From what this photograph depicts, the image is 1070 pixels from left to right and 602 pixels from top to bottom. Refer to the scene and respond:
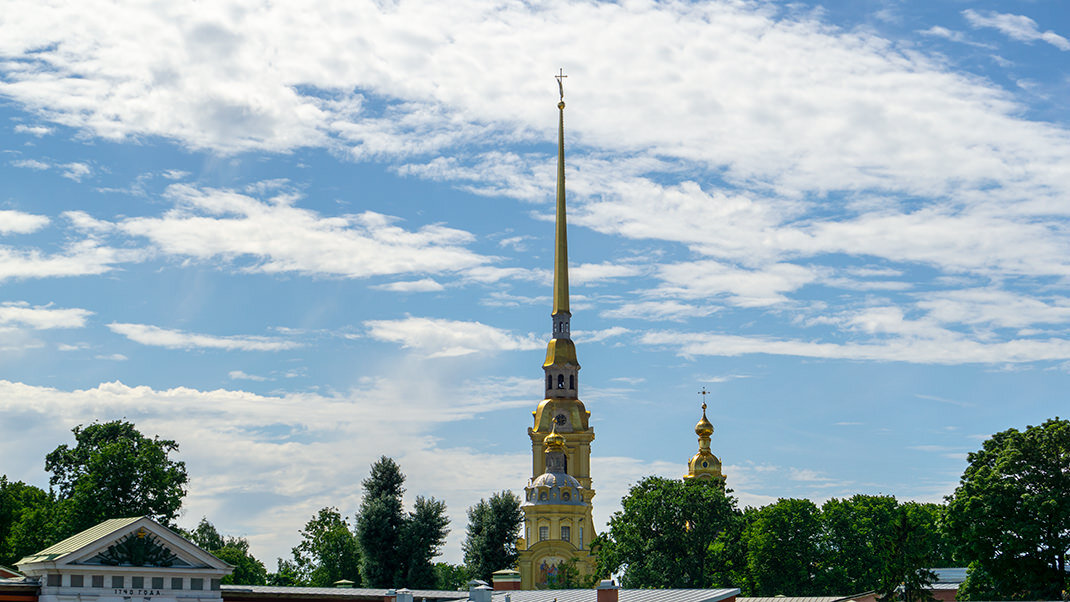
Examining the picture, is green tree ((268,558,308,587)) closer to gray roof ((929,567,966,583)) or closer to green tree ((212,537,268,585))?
green tree ((212,537,268,585))

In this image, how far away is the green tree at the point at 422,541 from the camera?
104 metres

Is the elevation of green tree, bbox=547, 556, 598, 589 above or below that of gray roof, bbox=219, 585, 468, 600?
below

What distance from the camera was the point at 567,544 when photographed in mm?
136625

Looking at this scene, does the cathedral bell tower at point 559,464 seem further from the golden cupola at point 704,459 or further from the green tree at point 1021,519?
the green tree at point 1021,519

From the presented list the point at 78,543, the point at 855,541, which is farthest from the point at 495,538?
the point at 78,543

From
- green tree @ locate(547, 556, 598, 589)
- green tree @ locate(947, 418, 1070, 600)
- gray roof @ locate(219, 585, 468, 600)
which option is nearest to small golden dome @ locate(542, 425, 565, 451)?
green tree @ locate(547, 556, 598, 589)

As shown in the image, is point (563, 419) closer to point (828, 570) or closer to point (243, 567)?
point (243, 567)

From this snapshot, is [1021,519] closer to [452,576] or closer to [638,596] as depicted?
[638,596]

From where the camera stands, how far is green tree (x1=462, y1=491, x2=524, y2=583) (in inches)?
4540

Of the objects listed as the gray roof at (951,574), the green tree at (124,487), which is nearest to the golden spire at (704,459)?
the gray roof at (951,574)

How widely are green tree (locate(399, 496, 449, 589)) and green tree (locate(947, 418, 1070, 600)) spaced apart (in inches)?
1857

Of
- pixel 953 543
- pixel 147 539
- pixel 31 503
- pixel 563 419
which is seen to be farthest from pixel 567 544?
pixel 147 539

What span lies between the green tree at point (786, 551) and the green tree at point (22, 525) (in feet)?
159

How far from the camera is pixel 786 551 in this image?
98.7 metres
